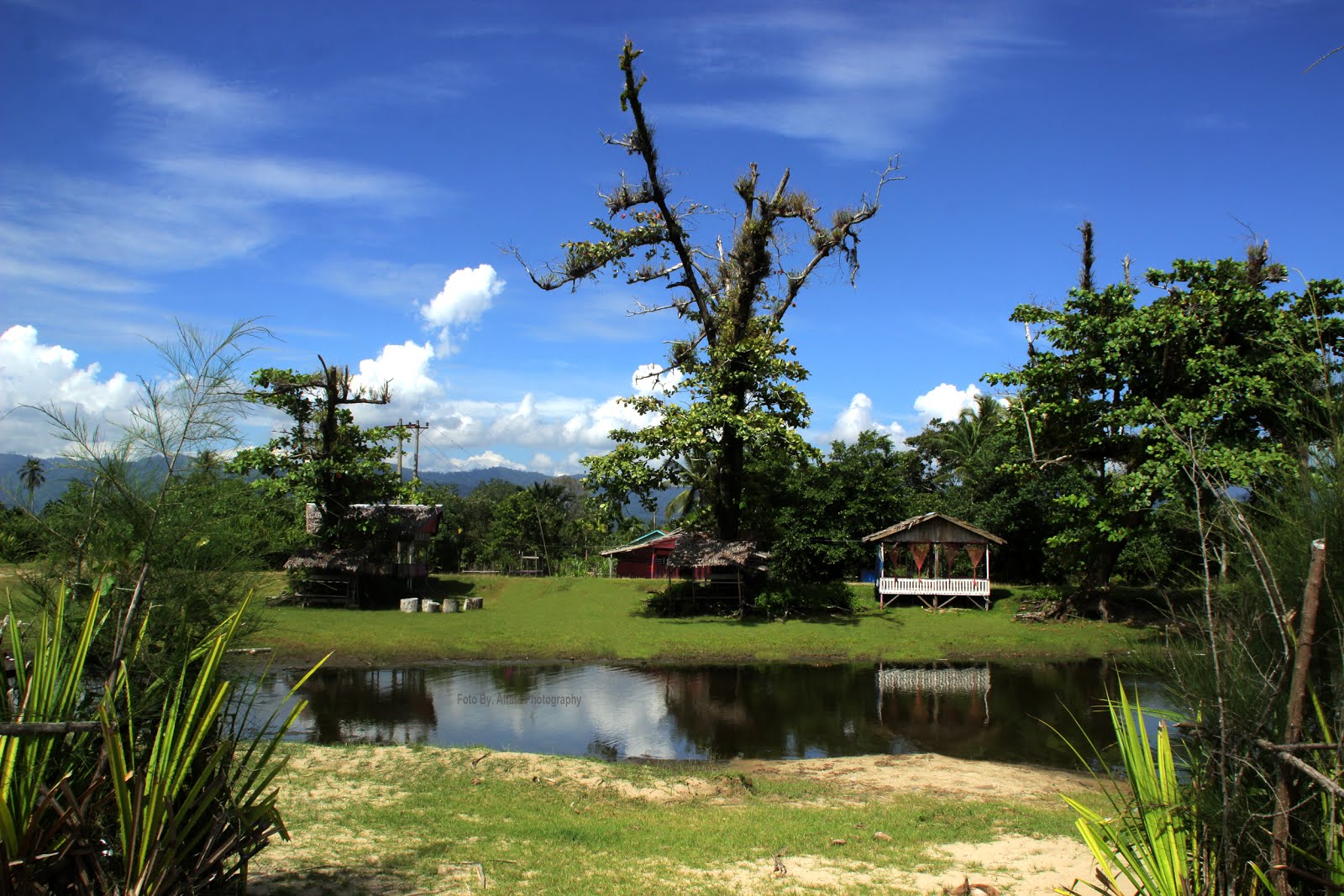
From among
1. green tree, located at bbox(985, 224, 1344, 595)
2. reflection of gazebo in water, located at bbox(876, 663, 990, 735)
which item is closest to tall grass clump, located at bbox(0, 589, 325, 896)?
reflection of gazebo in water, located at bbox(876, 663, 990, 735)

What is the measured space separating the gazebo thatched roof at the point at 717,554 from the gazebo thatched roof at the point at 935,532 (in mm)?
4612

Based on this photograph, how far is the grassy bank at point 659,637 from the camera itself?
22.8m

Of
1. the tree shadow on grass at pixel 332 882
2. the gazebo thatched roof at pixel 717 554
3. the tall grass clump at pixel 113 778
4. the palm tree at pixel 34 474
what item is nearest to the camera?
the tall grass clump at pixel 113 778

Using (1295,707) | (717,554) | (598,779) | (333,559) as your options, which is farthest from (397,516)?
(1295,707)

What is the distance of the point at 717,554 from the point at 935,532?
8.20 metres

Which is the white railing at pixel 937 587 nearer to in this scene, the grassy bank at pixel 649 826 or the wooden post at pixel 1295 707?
the grassy bank at pixel 649 826

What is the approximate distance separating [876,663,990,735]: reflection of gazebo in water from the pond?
39 millimetres

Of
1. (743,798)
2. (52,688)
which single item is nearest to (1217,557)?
(52,688)

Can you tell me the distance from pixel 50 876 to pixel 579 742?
1105 centimetres

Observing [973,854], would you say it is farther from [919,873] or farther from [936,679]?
[936,679]

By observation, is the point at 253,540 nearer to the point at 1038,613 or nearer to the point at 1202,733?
the point at 1202,733

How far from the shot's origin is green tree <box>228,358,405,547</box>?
28.4m

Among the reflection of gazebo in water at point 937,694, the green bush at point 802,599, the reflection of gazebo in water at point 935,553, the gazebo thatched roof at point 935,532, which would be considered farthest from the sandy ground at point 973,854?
the gazebo thatched roof at point 935,532

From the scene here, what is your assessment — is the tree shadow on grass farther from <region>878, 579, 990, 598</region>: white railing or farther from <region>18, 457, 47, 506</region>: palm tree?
<region>878, 579, 990, 598</region>: white railing
